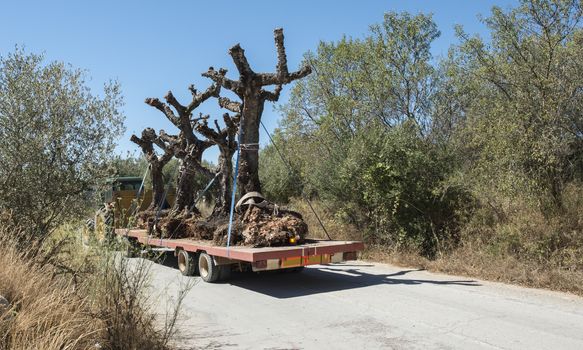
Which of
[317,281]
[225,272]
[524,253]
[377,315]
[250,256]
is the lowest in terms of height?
[377,315]

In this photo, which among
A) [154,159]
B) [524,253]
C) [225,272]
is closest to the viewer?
[225,272]

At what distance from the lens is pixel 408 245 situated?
42.2ft

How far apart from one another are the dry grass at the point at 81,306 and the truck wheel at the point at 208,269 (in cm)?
411

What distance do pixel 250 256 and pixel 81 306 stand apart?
3.98 metres

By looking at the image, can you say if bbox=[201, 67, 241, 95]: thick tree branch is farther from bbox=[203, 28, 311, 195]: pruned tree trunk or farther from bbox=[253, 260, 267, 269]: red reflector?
bbox=[253, 260, 267, 269]: red reflector

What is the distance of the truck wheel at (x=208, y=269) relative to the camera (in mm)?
10062

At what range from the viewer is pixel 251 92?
→ 11.4m

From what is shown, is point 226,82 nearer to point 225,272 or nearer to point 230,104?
point 230,104

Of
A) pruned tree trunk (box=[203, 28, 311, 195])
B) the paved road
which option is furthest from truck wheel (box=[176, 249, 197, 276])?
pruned tree trunk (box=[203, 28, 311, 195])

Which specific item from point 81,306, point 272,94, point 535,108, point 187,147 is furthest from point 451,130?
point 81,306

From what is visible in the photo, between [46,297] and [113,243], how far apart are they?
3.41 ft

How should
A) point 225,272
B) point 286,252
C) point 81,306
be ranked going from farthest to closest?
point 225,272
point 286,252
point 81,306

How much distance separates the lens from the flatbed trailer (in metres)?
8.77

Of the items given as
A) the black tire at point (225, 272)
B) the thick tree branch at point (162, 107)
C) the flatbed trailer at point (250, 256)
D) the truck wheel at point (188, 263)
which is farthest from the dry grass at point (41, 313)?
the thick tree branch at point (162, 107)
